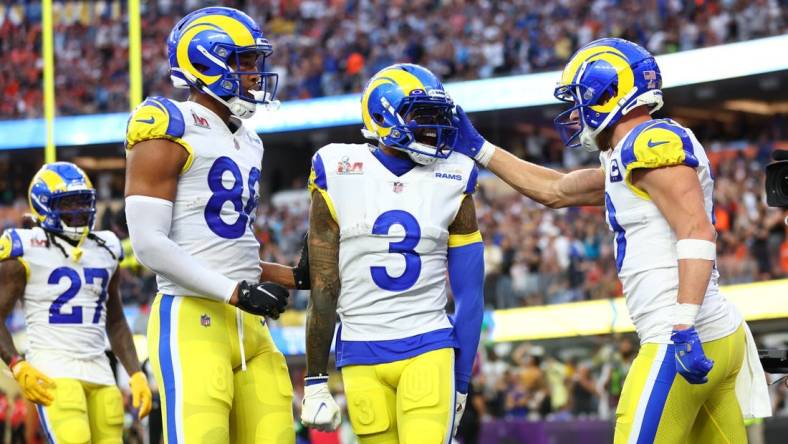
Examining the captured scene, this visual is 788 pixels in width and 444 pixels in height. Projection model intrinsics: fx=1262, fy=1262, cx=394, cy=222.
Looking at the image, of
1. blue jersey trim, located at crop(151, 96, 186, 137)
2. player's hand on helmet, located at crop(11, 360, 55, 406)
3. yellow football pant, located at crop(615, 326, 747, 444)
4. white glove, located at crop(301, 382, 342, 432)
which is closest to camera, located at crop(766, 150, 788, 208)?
yellow football pant, located at crop(615, 326, 747, 444)

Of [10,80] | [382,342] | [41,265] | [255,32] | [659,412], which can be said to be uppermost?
[10,80]

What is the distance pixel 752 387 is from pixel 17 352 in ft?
12.4

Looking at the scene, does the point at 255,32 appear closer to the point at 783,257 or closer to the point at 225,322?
the point at 225,322

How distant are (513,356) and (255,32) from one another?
8364 mm

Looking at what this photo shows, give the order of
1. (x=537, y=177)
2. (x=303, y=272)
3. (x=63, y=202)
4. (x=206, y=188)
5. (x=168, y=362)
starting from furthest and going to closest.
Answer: (x=63, y=202), (x=537, y=177), (x=303, y=272), (x=206, y=188), (x=168, y=362)

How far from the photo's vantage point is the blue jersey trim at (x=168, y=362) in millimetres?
4438

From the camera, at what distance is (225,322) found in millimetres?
4645

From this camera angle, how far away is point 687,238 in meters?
4.30

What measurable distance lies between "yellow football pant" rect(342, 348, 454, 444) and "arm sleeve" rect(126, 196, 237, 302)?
0.56 metres

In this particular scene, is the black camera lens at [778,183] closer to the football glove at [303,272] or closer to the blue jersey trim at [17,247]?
the football glove at [303,272]

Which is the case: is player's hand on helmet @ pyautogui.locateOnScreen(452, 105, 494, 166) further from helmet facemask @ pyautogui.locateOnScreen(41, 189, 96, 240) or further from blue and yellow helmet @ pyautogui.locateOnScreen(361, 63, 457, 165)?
helmet facemask @ pyautogui.locateOnScreen(41, 189, 96, 240)

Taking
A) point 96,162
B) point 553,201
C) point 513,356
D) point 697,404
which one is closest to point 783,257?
point 513,356

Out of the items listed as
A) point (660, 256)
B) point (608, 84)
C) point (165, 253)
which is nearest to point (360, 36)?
point (608, 84)

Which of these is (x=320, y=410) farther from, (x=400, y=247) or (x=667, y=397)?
(x=667, y=397)
